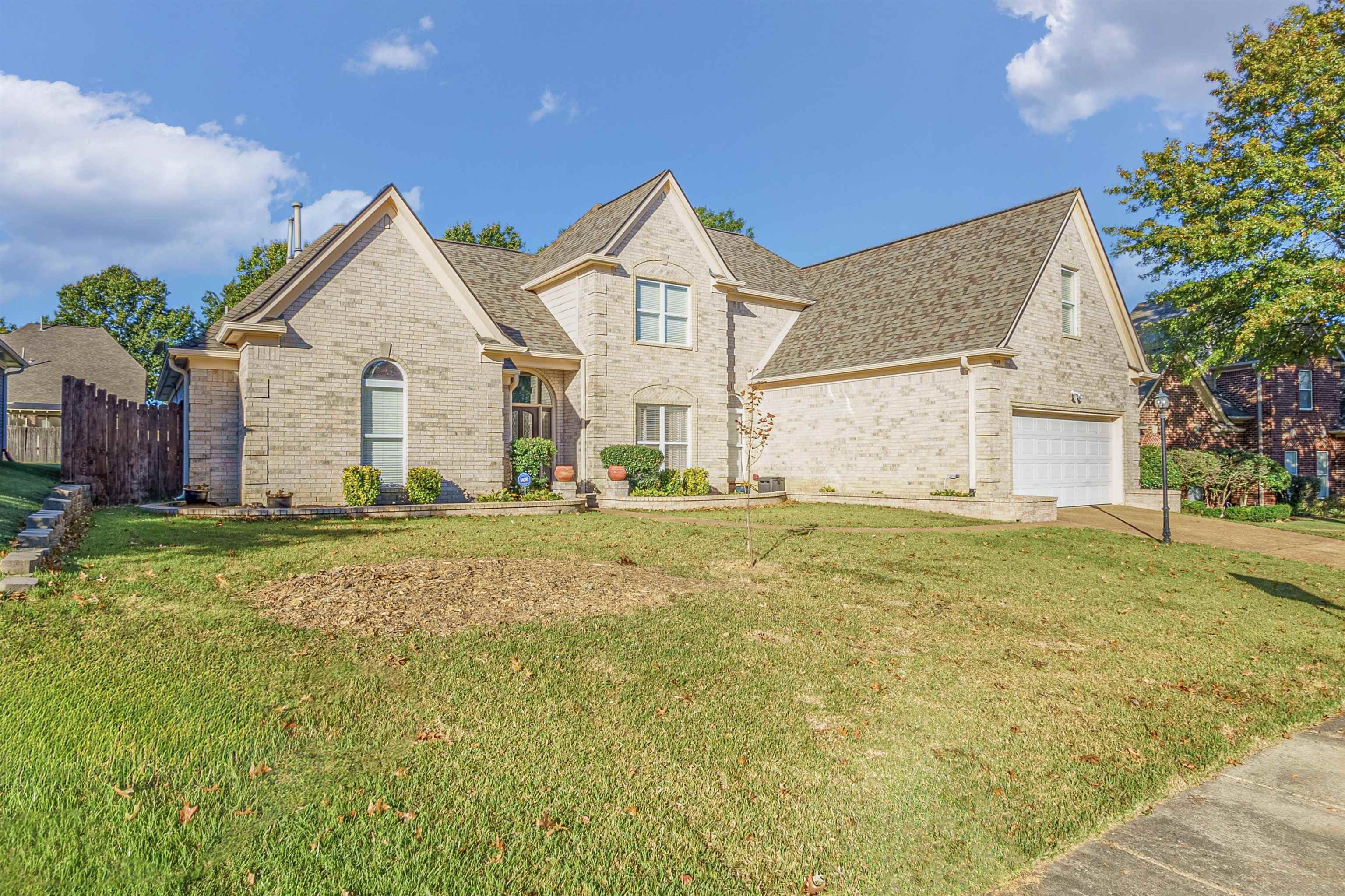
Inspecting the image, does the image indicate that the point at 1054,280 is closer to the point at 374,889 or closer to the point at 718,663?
the point at 718,663

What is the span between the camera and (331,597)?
22.7 feet

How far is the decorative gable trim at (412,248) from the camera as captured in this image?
49.2 feet

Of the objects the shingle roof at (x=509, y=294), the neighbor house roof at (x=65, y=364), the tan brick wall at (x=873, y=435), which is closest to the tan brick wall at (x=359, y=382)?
the shingle roof at (x=509, y=294)

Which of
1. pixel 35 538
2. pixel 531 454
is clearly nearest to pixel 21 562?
pixel 35 538

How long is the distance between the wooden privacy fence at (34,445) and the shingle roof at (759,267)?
27273 millimetres

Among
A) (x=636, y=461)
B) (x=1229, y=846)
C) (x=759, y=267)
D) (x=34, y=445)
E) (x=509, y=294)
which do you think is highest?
(x=759, y=267)

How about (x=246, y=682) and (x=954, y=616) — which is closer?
(x=246, y=682)

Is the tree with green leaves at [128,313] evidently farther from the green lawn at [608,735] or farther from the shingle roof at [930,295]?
the green lawn at [608,735]

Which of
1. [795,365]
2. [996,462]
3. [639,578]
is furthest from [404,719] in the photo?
[795,365]

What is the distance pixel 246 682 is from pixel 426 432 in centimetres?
1198

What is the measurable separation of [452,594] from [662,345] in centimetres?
1393

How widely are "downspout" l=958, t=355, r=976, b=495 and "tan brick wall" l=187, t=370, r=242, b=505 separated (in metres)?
15.8

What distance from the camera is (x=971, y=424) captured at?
58.7ft

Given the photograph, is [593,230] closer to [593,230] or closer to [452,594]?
[593,230]
